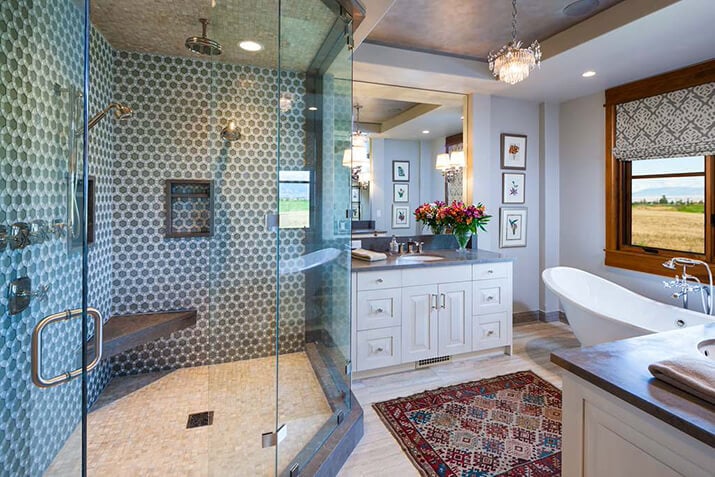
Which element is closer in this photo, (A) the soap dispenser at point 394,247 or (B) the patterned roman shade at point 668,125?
(B) the patterned roman shade at point 668,125

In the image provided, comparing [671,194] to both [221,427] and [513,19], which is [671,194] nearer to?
[513,19]

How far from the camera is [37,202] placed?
1.30 metres

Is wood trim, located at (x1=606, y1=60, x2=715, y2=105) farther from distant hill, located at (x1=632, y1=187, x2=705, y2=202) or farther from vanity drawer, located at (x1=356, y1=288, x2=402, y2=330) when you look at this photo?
vanity drawer, located at (x1=356, y1=288, x2=402, y2=330)

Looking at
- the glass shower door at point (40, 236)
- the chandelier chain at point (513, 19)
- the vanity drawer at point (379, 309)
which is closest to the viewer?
the glass shower door at point (40, 236)

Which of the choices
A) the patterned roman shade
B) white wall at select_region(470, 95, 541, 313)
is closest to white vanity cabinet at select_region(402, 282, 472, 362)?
white wall at select_region(470, 95, 541, 313)

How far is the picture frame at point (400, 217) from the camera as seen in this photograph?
12.1 ft

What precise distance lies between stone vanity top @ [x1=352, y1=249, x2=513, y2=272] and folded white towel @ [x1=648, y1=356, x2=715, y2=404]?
6.06 feet

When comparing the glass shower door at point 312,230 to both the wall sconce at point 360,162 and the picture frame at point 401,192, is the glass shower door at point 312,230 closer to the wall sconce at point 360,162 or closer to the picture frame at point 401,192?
the wall sconce at point 360,162

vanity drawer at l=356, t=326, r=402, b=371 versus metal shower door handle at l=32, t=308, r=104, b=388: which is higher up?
metal shower door handle at l=32, t=308, r=104, b=388

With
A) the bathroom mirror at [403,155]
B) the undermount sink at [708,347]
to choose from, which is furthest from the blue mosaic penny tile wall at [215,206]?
the undermount sink at [708,347]

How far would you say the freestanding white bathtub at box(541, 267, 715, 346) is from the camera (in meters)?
2.58

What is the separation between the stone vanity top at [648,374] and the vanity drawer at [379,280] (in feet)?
5.24

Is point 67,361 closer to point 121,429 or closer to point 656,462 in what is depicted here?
point 121,429

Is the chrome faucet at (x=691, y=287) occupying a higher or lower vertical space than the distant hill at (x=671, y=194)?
lower
